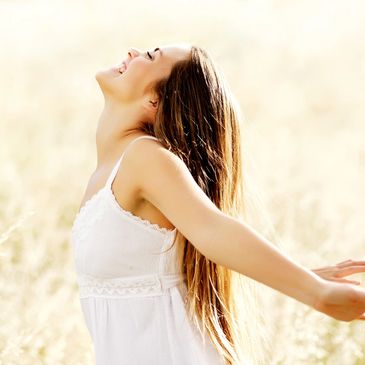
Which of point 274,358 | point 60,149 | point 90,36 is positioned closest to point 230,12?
point 90,36

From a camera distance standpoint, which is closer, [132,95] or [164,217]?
[164,217]

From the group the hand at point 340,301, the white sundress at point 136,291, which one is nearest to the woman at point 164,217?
the white sundress at point 136,291

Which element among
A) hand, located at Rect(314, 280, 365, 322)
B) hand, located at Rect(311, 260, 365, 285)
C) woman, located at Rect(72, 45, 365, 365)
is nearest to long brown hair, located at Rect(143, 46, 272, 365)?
woman, located at Rect(72, 45, 365, 365)

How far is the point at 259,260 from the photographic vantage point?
2.52m

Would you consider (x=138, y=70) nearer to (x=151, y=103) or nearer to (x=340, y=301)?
(x=151, y=103)

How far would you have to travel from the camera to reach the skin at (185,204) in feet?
8.09

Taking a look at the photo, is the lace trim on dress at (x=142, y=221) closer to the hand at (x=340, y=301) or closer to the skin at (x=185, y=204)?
the skin at (x=185, y=204)

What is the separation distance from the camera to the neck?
3.12 metres

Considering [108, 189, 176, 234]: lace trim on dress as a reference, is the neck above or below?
above

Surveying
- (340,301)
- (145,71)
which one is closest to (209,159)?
(145,71)

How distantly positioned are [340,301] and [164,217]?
24.5 inches

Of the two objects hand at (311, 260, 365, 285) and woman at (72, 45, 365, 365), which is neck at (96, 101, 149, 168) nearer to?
woman at (72, 45, 365, 365)

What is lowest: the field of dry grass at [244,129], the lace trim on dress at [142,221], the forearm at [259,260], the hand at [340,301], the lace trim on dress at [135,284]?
the hand at [340,301]

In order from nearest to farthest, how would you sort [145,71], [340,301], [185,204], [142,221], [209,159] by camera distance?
[340,301], [185,204], [142,221], [209,159], [145,71]
